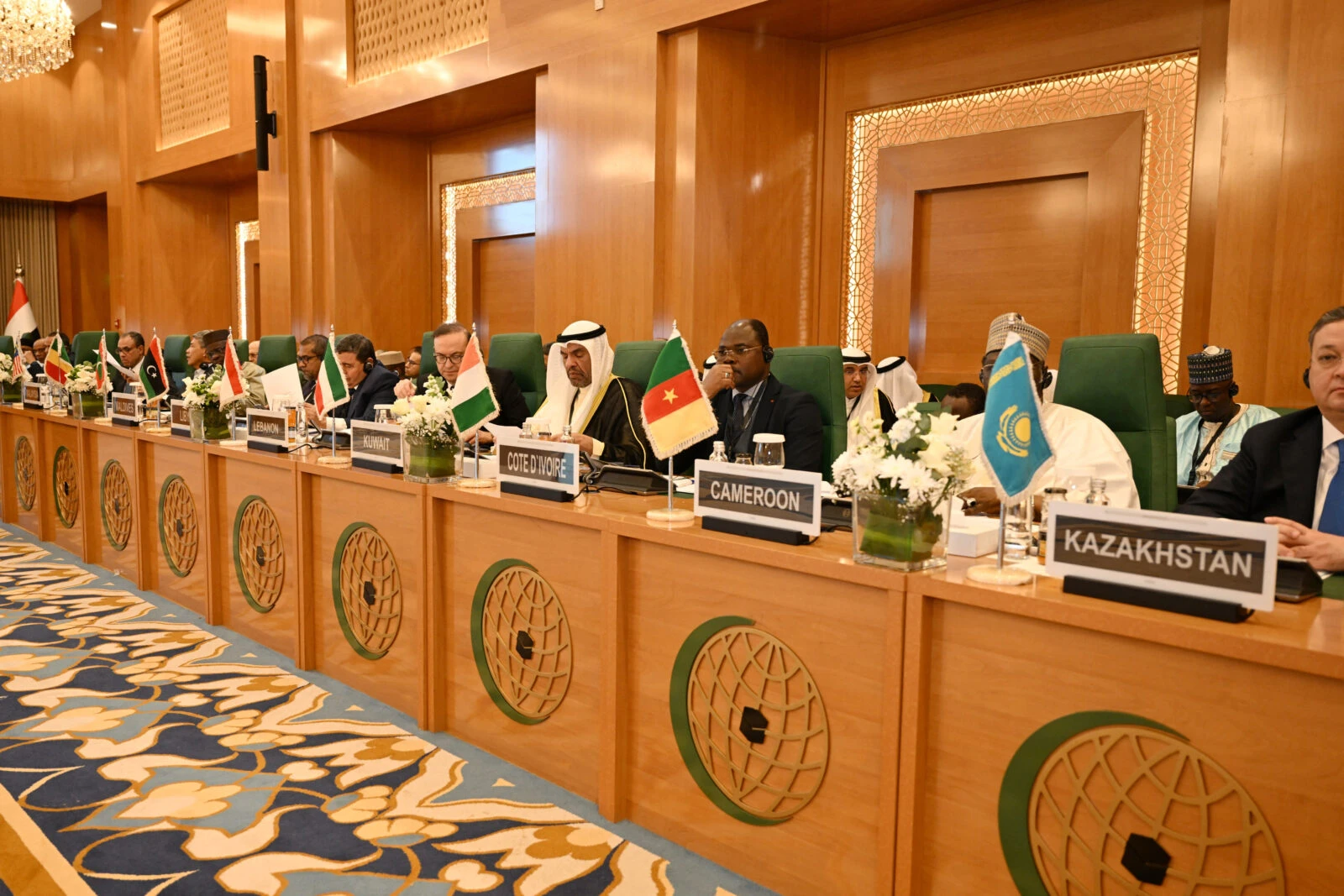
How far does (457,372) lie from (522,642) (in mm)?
1986

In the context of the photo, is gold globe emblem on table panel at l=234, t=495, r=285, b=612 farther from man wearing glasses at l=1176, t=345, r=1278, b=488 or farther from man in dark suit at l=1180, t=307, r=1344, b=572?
man wearing glasses at l=1176, t=345, r=1278, b=488

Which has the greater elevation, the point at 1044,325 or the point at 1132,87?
the point at 1132,87

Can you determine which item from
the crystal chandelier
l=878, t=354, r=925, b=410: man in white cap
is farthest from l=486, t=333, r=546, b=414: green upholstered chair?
the crystal chandelier

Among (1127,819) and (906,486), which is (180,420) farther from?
(1127,819)

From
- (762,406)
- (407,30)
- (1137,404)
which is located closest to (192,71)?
(407,30)

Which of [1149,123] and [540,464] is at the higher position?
[1149,123]

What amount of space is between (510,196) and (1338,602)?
6120 mm

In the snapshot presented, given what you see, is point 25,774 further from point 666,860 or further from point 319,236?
point 319,236

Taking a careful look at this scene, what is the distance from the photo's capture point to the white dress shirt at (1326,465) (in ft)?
6.38

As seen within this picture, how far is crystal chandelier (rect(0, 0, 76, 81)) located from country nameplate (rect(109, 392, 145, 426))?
4961 millimetres

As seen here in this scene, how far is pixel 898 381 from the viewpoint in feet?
15.1

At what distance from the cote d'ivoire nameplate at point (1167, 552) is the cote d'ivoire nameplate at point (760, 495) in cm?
47

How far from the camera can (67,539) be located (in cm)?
539

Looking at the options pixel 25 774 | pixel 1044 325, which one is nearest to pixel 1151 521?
pixel 25 774
